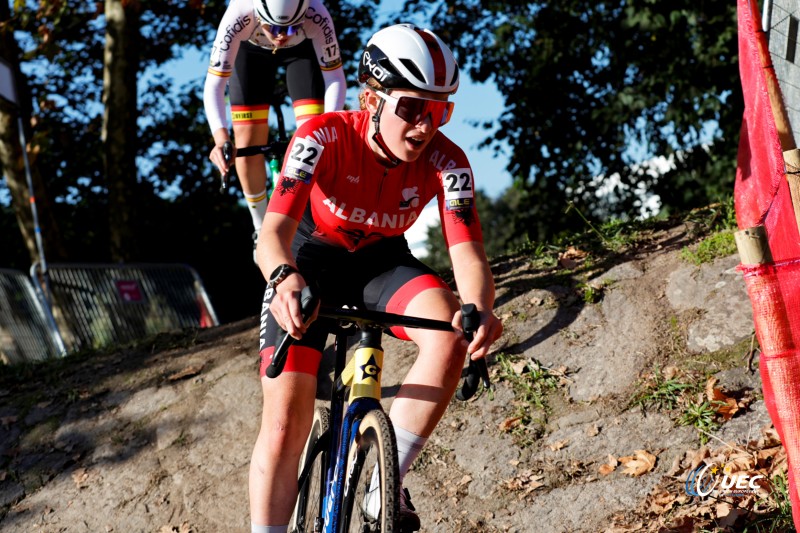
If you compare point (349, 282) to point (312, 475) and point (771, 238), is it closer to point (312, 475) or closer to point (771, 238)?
point (312, 475)

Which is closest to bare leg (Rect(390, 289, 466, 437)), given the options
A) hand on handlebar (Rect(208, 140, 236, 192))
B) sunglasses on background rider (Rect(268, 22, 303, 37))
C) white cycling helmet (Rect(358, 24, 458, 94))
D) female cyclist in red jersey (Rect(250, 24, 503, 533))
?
female cyclist in red jersey (Rect(250, 24, 503, 533))

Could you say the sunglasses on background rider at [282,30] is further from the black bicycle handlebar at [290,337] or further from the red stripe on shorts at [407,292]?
the black bicycle handlebar at [290,337]

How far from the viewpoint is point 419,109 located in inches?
136

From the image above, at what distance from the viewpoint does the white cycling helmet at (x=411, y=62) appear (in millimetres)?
3400

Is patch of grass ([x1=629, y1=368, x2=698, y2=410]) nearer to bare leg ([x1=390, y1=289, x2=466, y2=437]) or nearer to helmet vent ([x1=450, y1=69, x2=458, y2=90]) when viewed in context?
bare leg ([x1=390, y1=289, x2=466, y2=437])

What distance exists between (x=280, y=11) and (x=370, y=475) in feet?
11.6

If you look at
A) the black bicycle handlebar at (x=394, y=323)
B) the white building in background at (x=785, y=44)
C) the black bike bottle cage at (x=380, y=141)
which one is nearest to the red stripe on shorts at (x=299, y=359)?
the black bicycle handlebar at (x=394, y=323)

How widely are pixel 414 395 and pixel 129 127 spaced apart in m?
10.6

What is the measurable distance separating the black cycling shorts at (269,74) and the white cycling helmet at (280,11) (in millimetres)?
596

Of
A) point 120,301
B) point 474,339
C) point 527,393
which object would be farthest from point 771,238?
point 120,301

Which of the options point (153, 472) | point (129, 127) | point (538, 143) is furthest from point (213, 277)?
point (153, 472)

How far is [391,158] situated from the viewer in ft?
12.1

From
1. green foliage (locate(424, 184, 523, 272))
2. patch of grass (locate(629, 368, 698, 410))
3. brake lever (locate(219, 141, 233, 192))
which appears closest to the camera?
patch of grass (locate(629, 368, 698, 410))

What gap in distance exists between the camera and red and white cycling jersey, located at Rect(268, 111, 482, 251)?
12.1 feet
